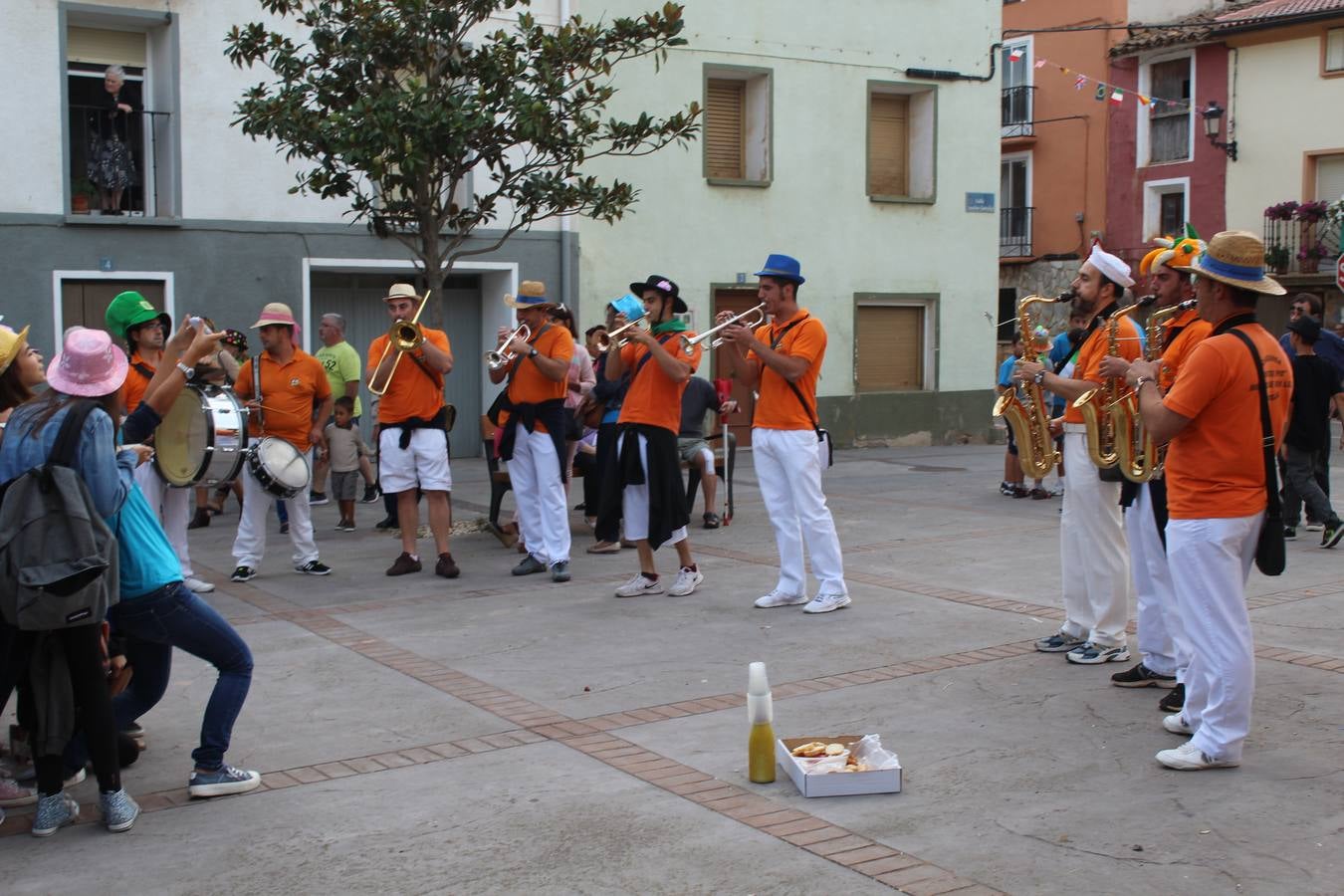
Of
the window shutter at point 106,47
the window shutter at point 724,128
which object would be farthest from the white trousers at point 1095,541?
the window shutter at point 724,128

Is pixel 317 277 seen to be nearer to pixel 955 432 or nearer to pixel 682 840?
pixel 955 432

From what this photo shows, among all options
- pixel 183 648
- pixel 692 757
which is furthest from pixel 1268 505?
pixel 183 648

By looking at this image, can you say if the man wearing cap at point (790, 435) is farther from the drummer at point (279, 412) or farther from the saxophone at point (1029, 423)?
the drummer at point (279, 412)

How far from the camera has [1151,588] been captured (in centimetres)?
652

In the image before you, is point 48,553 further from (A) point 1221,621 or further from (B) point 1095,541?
(B) point 1095,541

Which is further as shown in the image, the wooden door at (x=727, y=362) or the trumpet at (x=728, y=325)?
the wooden door at (x=727, y=362)

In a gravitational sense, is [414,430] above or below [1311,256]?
below

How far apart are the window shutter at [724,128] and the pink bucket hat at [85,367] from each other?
1571 cm

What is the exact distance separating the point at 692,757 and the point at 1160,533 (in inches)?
91.1

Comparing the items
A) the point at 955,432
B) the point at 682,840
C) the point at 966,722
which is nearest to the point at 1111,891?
the point at 682,840

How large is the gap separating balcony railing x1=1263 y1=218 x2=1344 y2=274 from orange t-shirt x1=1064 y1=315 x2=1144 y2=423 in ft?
83.4

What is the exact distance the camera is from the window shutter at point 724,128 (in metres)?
20.1

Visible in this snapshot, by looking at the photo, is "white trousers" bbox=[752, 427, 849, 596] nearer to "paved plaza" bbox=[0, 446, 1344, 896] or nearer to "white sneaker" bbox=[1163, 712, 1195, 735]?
"paved plaza" bbox=[0, 446, 1344, 896]

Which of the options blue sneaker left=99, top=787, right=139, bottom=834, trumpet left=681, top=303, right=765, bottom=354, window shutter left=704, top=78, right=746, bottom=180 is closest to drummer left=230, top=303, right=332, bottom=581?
trumpet left=681, top=303, right=765, bottom=354
